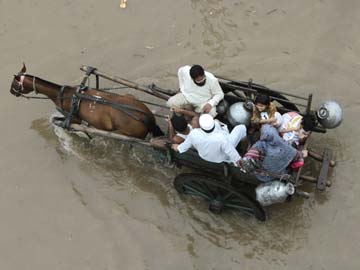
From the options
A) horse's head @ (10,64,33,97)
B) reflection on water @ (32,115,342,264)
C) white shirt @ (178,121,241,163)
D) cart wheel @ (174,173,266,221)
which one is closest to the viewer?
white shirt @ (178,121,241,163)

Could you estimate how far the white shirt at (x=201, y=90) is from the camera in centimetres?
465

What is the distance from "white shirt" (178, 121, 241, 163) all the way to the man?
340 millimetres

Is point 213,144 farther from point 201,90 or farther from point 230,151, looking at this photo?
point 201,90

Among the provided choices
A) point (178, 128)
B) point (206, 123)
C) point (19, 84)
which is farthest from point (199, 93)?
point (19, 84)

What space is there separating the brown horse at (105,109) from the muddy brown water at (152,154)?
682 millimetres

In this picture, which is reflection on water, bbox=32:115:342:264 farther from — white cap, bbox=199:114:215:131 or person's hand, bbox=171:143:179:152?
white cap, bbox=199:114:215:131

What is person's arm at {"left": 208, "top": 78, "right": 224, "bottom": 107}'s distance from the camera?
4.65 meters

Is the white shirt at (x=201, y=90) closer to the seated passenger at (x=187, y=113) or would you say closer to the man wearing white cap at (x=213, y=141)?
the seated passenger at (x=187, y=113)

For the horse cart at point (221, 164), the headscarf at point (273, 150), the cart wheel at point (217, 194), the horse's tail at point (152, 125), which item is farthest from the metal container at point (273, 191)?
the horse's tail at point (152, 125)

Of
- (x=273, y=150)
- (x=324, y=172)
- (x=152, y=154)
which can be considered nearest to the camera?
(x=273, y=150)

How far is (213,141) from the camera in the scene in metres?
4.23

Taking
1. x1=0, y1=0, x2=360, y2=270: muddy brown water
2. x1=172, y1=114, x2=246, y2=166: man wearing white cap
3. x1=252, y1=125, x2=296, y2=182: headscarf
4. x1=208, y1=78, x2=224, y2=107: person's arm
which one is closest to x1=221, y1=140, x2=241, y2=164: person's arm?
x1=172, y1=114, x2=246, y2=166: man wearing white cap

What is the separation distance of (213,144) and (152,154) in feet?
5.17

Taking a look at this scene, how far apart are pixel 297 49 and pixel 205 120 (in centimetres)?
264
